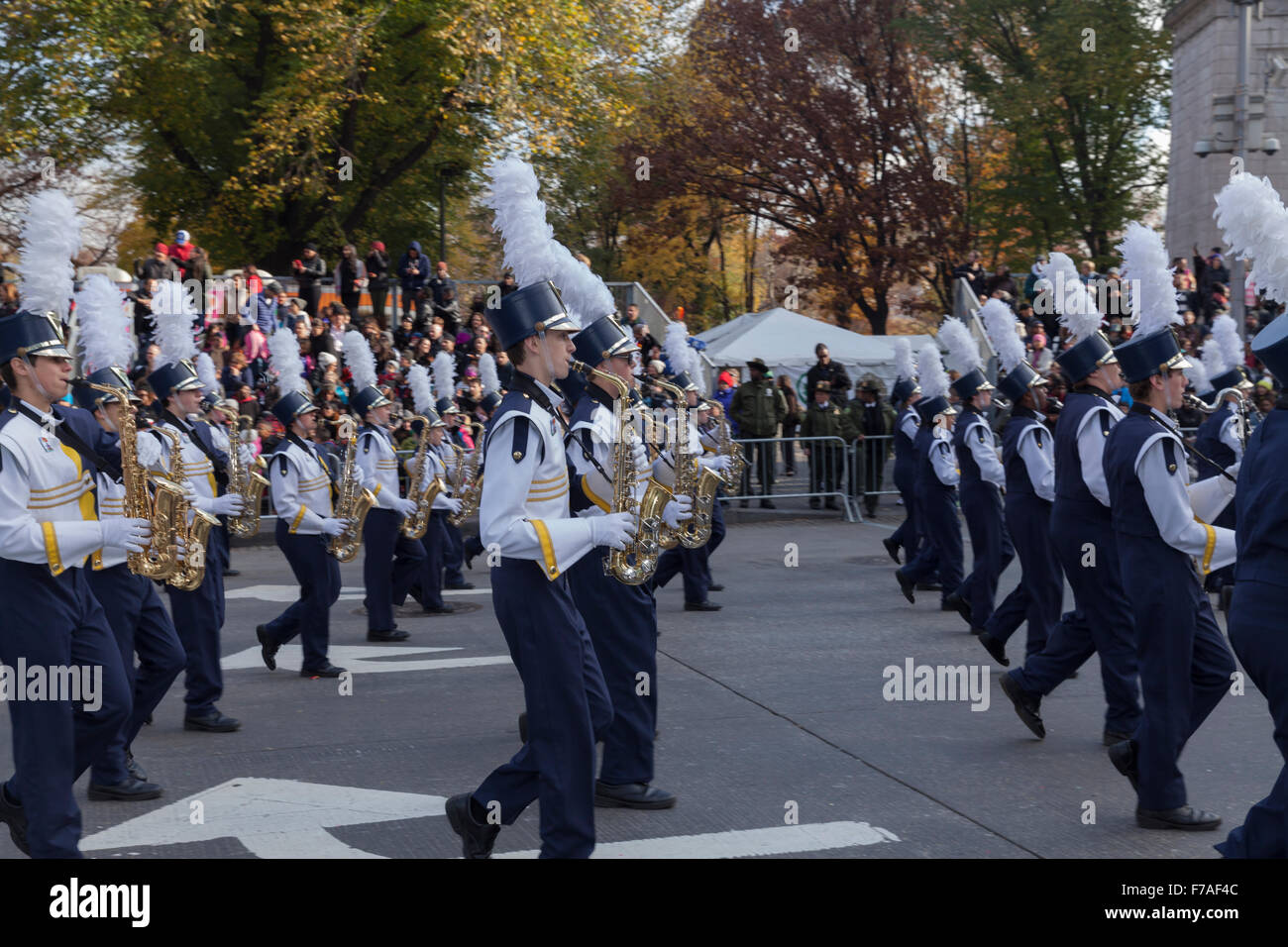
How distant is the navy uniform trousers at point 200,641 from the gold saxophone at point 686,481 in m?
2.96

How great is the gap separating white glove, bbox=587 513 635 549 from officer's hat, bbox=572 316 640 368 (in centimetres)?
170

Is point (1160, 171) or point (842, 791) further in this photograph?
point (1160, 171)

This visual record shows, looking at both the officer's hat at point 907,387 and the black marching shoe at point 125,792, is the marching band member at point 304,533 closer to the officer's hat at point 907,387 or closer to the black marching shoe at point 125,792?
the black marching shoe at point 125,792

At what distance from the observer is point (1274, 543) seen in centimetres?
461

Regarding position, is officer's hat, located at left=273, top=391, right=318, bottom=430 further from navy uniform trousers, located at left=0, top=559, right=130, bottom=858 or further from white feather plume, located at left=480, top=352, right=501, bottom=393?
white feather plume, located at left=480, top=352, right=501, bottom=393

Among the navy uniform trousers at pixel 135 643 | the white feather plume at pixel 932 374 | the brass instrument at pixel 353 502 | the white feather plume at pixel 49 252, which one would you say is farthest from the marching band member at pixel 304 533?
the white feather plume at pixel 932 374

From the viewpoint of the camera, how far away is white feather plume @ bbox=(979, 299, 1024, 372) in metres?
11.4

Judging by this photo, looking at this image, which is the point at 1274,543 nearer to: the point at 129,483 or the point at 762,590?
the point at 129,483

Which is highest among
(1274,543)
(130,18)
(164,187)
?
(130,18)

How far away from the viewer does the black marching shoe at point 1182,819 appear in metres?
6.17

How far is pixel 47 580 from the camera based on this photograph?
18.1 feet

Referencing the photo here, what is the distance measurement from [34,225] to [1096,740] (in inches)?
238

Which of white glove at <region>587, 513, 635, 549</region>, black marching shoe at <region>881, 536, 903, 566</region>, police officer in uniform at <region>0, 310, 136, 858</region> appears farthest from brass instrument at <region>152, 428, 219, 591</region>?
black marching shoe at <region>881, 536, 903, 566</region>
